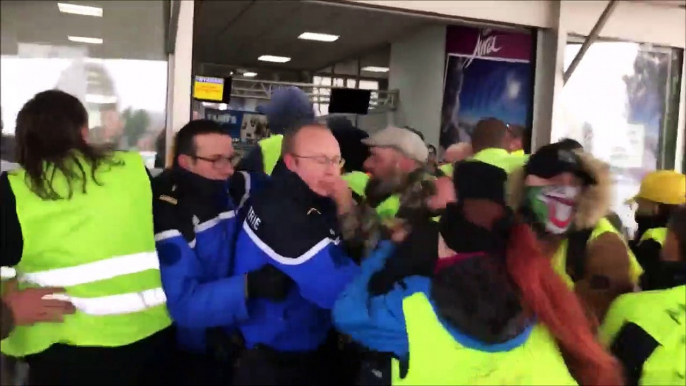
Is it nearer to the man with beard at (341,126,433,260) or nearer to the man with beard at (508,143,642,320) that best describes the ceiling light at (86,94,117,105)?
the man with beard at (341,126,433,260)

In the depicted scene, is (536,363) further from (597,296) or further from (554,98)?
(554,98)

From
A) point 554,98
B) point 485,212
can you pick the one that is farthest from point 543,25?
point 485,212

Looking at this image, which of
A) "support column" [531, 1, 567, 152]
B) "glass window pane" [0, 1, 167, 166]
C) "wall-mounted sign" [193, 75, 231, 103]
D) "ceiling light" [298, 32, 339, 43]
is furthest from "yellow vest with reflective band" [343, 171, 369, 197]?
"ceiling light" [298, 32, 339, 43]

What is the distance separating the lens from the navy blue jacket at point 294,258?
1753 millimetres

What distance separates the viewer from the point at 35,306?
168cm

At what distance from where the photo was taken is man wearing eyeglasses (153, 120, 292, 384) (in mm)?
1826

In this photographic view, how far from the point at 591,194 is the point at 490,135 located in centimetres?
118

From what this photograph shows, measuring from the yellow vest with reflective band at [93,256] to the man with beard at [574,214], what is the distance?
103cm

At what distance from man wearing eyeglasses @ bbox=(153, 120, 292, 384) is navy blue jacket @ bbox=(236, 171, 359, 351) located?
0.06 metres

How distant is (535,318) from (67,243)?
1153 mm

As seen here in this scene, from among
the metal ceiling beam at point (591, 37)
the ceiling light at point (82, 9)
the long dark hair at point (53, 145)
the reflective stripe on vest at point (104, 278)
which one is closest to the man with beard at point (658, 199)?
the reflective stripe on vest at point (104, 278)

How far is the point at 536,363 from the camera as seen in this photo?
1.32 m

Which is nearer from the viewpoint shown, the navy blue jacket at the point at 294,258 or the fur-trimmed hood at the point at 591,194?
the navy blue jacket at the point at 294,258

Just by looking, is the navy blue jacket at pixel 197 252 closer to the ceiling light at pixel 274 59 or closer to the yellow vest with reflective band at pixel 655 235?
the yellow vest with reflective band at pixel 655 235
